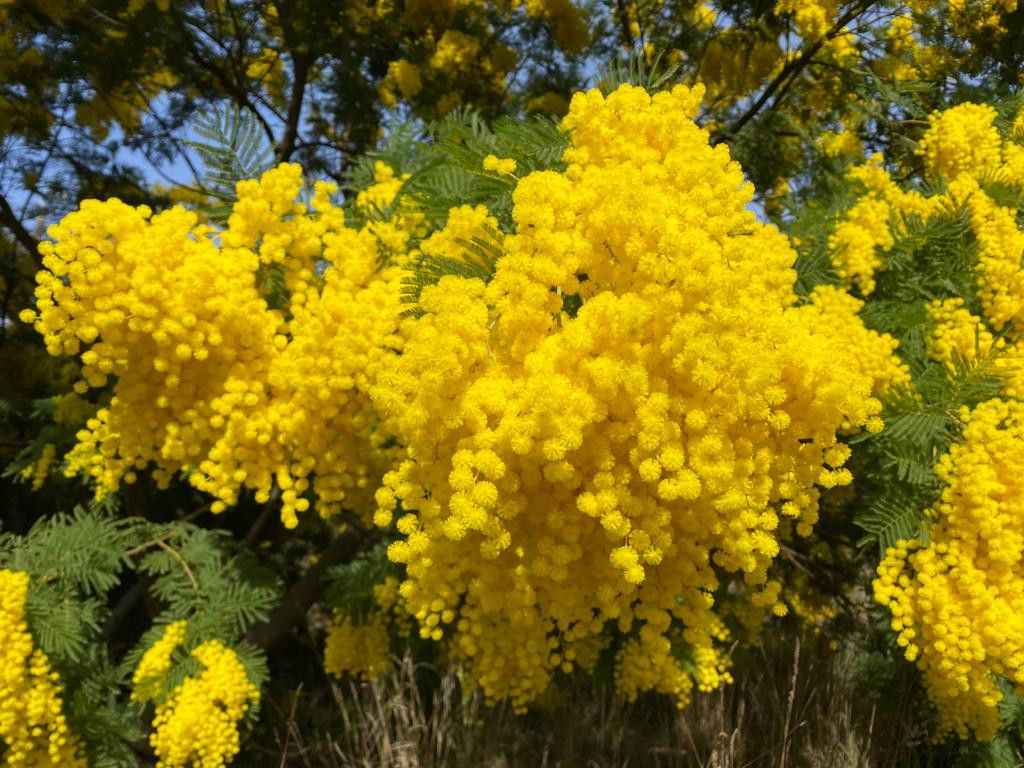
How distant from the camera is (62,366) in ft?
12.7

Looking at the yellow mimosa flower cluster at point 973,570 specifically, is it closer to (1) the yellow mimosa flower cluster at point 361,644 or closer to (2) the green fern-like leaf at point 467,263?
(2) the green fern-like leaf at point 467,263

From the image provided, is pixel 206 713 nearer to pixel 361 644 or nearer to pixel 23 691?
pixel 23 691

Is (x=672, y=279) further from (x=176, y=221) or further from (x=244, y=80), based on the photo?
(x=244, y=80)

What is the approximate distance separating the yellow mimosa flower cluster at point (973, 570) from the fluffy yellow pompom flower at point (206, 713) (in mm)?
2248

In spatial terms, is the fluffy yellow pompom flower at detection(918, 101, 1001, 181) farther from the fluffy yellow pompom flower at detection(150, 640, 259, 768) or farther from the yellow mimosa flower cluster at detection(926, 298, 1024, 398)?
the fluffy yellow pompom flower at detection(150, 640, 259, 768)

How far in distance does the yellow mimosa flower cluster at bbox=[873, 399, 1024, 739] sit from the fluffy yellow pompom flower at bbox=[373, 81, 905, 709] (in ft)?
2.19

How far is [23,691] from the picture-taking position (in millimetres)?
2242

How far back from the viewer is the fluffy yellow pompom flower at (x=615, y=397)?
1.22 m

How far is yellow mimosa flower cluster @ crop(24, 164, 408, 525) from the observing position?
1669 millimetres

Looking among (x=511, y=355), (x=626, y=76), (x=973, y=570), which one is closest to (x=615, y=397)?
(x=511, y=355)

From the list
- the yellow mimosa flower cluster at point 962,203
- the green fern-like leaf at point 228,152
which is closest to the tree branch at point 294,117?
the green fern-like leaf at point 228,152

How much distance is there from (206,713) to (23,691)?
59cm

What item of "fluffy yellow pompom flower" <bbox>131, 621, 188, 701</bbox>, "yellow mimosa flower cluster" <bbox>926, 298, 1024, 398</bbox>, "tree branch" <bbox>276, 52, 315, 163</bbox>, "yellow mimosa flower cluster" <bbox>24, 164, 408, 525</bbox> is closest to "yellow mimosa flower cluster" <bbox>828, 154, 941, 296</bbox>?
"yellow mimosa flower cluster" <bbox>926, 298, 1024, 398</bbox>

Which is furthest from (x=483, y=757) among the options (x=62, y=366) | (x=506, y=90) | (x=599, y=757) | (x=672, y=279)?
(x=506, y=90)
